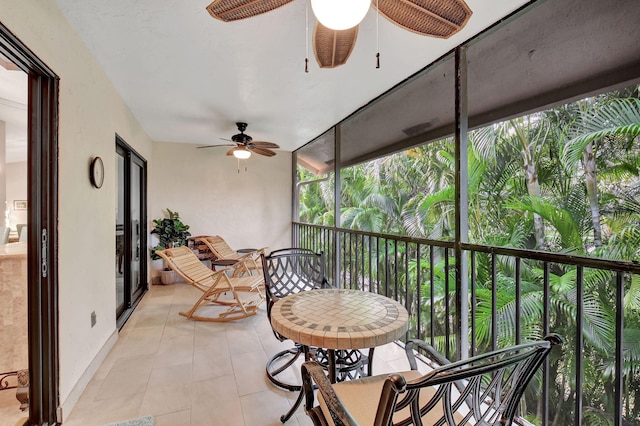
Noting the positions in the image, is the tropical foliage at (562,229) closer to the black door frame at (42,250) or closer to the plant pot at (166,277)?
the black door frame at (42,250)

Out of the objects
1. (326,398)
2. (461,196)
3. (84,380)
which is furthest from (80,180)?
(461,196)

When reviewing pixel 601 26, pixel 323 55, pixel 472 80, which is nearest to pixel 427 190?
pixel 472 80

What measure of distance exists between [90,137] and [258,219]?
11.6 ft

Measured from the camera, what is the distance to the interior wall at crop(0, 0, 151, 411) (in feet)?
5.12

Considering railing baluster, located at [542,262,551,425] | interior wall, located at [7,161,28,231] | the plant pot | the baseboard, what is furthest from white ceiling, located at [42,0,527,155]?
the plant pot

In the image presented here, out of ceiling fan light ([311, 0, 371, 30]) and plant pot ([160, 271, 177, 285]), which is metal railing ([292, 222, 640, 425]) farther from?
plant pot ([160, 271, 177, 285])

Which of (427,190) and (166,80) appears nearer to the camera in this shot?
(166,80)

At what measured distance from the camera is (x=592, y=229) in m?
3.23

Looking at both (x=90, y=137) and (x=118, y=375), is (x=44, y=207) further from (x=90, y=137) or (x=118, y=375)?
(x=118, y=375)

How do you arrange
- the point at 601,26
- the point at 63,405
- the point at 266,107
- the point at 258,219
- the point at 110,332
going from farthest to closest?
the point at 258,219, the point at 266,107, the point at 110,332, the point at 63,405, the point at 601,26

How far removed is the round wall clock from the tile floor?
4.69ft

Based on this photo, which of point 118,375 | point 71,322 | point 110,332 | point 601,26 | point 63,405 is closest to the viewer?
point 601,26

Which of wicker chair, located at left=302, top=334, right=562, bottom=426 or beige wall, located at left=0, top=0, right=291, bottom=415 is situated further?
beige wall, located at left=0, top=0, right=291, bottom=415

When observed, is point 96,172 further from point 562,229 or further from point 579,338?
point 562,229
